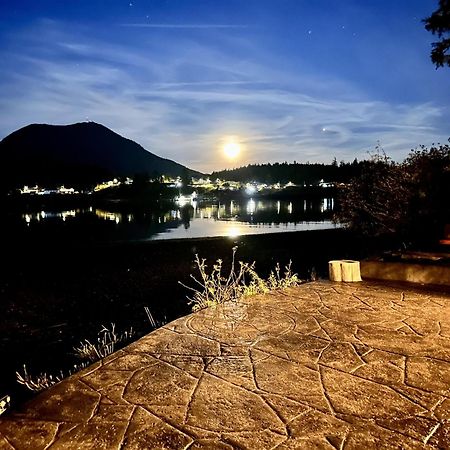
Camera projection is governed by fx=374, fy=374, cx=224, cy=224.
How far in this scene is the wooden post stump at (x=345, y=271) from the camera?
6.55m

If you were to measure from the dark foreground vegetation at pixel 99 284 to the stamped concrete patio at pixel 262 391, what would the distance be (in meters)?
2.34

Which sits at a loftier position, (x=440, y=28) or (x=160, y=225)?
(x=440, y=28)

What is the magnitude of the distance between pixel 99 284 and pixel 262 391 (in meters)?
8.91

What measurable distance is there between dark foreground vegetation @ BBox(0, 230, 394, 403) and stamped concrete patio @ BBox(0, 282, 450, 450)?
2.34 meters

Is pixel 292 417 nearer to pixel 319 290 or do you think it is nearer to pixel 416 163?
pixel 319 290

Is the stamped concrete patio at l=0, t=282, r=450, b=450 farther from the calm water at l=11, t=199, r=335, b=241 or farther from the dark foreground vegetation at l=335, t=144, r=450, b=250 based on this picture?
the calm water at l=11, t=199, r=335, b=241

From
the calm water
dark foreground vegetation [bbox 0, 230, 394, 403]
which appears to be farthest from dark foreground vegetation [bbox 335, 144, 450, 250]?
the calm water

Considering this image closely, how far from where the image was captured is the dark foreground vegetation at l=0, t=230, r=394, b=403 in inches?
254

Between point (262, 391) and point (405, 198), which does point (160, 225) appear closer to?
point (405, 198)

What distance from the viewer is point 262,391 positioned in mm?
2984

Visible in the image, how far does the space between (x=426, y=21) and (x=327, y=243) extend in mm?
10735

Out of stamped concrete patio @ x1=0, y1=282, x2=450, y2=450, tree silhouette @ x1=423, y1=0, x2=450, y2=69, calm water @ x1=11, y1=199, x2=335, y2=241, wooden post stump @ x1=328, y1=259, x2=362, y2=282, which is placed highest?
tree silhouette @ x1=423, y1=0, x2=450, y2=69

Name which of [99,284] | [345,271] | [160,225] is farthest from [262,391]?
[160,225]

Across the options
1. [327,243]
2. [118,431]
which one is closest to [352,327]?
[118,431]
